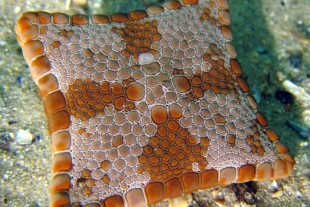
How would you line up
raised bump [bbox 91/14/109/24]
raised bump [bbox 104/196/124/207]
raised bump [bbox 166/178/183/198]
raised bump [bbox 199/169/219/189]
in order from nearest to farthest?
raised bump [bbox 104/196/124/207] → raised bump [bbox 166/178/183/198] → raised bump [bbox 199/169/219/189] → raised bump [bbox 91/14/109/24]

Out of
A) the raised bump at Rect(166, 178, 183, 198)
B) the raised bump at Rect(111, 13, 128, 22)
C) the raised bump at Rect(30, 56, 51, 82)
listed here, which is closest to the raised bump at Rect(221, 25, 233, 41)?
the raised bump at Rect(111, 13, 128, 22)

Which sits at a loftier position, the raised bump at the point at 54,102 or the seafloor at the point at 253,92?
the raised bump at the point at 54,102

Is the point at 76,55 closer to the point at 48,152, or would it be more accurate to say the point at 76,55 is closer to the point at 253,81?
the point at 48,152

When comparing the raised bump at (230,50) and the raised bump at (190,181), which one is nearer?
the raised bump at (190,181)

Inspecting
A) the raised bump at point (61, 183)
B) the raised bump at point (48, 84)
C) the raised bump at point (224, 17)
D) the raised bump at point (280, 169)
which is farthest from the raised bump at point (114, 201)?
the raised bump at point (224, 17)

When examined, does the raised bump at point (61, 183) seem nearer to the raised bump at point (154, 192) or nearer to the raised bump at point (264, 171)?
the raised bump at point (154, 192)

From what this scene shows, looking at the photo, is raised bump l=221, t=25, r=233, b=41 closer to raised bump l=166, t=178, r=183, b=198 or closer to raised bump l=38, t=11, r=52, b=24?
raised bump l=166, t=178, r=183, b=198

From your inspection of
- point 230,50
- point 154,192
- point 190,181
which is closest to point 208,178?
point 190,181

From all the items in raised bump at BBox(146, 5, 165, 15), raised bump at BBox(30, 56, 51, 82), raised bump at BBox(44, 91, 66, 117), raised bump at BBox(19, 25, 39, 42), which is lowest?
raised bump at BBox(44, 91, 66, 117)
